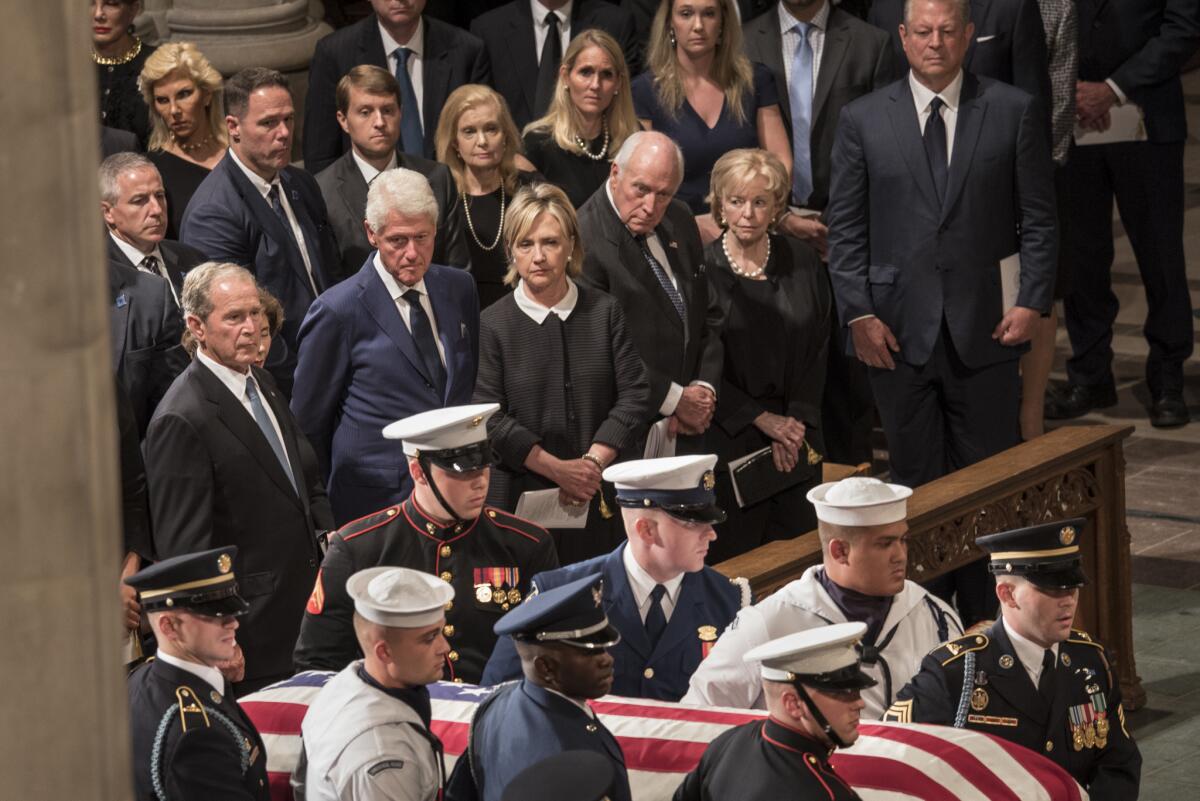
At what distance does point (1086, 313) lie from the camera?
30.6ft

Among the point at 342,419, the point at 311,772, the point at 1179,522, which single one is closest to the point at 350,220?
the point at 342,419

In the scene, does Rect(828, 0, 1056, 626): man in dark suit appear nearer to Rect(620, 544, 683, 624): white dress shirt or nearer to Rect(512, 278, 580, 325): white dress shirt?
Rect(512, 278, 580, 325): white dress shirt

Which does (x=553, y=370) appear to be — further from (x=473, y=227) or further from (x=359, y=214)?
(x=359, y=214)

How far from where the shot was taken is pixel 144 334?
18.5 ft

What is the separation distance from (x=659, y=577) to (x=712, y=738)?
64cm

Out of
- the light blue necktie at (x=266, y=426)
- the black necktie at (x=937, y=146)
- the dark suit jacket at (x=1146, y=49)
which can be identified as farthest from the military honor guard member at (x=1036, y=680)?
the dark suit jacket at (x=1146, y=49)

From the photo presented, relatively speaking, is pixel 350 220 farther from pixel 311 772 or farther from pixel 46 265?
pixel 46 265

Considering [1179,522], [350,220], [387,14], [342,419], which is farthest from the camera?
[1179,522]

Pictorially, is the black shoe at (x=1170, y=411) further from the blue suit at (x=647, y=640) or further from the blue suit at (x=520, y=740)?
the blue suit at (x=520, y=740)

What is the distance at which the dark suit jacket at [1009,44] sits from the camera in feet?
25.1

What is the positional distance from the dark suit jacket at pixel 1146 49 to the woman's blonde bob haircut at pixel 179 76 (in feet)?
14.1

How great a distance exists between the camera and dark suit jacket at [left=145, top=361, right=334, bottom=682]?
5.07 meters

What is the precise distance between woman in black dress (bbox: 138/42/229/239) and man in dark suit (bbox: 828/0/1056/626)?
7.15ft

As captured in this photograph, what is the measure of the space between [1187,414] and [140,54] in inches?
199
